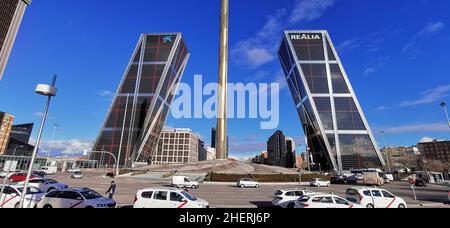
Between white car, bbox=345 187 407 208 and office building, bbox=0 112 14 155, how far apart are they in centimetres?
16272

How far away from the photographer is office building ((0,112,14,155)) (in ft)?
409

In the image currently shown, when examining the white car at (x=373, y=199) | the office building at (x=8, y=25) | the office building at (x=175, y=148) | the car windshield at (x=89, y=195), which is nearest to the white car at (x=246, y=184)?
the white car at (x=373, y=199)

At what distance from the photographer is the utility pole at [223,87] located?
76.4 metres

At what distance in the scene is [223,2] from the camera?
88062 mm

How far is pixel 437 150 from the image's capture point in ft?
461

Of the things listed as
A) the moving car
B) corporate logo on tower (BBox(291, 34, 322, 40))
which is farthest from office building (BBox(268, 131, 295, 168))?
the moving car

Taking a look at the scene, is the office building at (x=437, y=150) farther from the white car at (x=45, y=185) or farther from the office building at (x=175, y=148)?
the white car at (x=45, y=185)

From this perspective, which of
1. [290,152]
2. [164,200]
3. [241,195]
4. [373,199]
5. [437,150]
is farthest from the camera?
[290,152]

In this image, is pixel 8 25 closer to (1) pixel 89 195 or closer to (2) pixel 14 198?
(2) pixel 14 198

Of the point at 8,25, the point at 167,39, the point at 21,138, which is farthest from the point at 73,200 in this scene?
the point at 21,138

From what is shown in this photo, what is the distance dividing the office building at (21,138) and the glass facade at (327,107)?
141476 mm

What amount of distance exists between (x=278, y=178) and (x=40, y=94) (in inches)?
1749

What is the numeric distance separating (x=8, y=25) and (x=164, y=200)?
83700 millimetres
